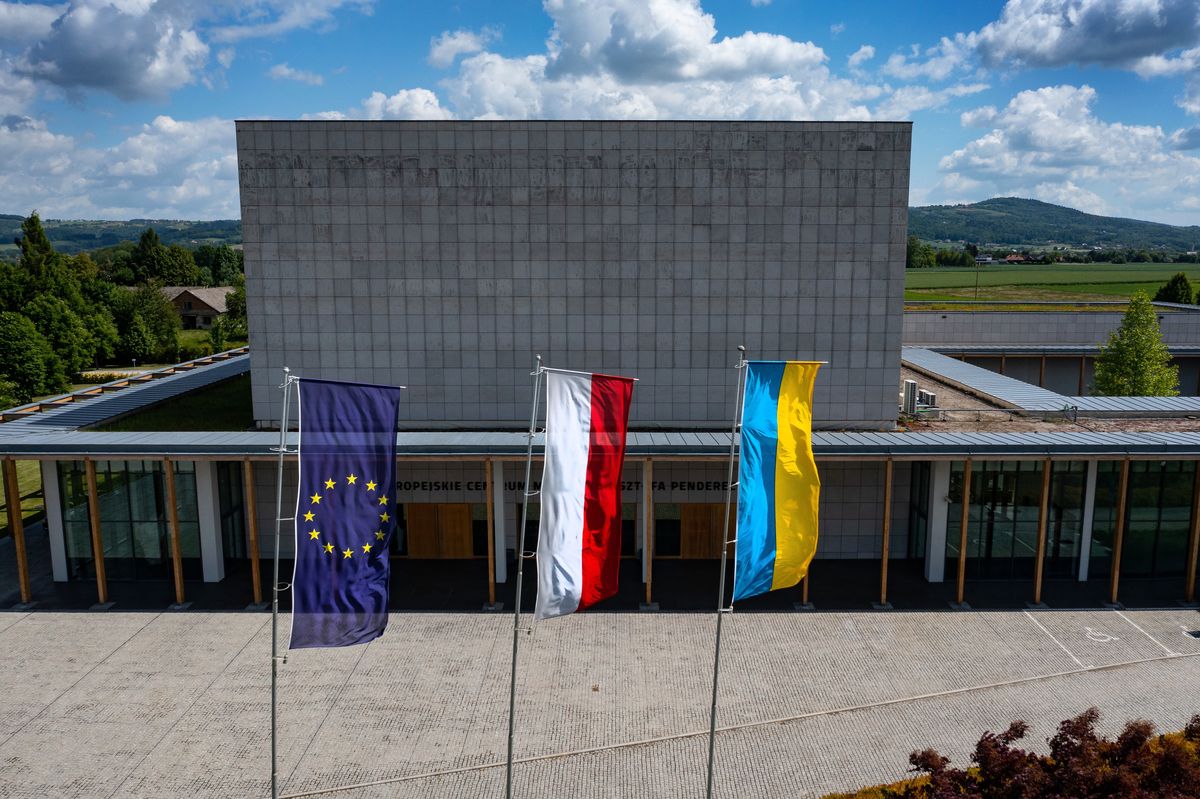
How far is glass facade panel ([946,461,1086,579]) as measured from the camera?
1082 inches

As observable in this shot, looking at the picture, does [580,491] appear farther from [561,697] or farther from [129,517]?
[129,517]

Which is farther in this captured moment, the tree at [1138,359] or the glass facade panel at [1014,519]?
the tree at [1138,359]

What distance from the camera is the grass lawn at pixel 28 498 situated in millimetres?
35531

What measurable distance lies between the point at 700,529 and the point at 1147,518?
13.9m

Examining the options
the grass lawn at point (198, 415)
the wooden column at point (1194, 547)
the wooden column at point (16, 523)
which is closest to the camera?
the wooden column at point (16, 523)

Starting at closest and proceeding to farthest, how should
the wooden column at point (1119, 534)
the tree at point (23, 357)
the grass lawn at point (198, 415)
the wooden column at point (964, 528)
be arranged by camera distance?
the wooden column at point (964, 528) < the wooden column at point (1119, 534) < the grass lawn at point (198, 415) < the tree at point (23, 357)

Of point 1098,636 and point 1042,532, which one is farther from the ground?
point 1042,532

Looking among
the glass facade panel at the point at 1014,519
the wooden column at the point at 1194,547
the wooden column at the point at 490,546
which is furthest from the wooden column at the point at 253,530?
the wooden column at the point at 1194,547

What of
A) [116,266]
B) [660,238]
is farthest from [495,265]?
[116,266]

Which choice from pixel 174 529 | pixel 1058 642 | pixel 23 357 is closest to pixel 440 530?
pixel 174 529

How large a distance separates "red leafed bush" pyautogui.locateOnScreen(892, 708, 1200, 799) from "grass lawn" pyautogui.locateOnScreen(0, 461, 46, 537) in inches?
1219

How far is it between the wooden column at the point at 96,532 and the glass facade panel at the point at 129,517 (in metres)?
0.84

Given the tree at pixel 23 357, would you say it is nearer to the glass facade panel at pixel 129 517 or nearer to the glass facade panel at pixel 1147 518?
the glass facade panel at pixel 129 517

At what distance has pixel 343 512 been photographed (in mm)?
13875
